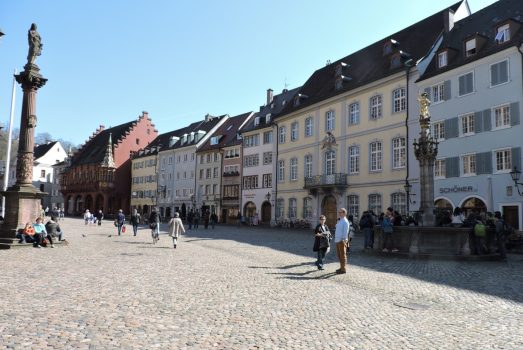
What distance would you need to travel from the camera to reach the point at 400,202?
3303 centimetres

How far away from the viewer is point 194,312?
24.7ft

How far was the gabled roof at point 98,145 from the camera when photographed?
79.1m

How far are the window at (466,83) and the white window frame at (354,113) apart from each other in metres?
9.74

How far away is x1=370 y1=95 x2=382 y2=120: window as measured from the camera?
35.6 meters

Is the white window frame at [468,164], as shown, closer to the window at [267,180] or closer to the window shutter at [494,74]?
the window shutter at [494,74]

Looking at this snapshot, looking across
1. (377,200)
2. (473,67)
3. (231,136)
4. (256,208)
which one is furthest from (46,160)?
(473,67)

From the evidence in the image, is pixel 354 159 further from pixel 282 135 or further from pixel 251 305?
pixel 251 305

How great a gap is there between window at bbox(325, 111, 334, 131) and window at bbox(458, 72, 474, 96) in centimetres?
1314

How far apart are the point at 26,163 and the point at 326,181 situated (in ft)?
84.7

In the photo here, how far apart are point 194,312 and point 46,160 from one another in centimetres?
9659

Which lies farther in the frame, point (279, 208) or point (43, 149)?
point (43, 149)

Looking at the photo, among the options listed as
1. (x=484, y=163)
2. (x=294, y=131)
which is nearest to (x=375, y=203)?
(x=484, y=163)

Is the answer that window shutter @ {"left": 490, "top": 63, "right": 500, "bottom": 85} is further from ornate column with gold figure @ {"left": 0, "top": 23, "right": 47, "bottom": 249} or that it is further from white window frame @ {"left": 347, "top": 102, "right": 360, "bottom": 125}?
ornate column with gold figure @ {"left": 0, "top": 23, "right": 47, "bottom": 249}

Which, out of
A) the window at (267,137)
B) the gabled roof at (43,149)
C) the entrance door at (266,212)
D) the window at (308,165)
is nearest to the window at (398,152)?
the window at (308,165)
